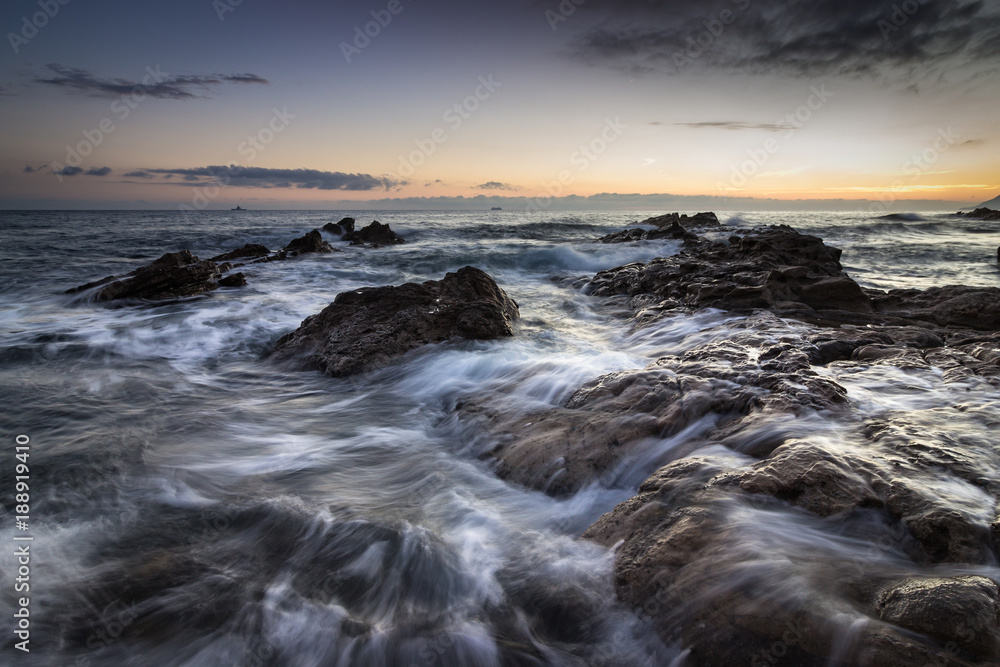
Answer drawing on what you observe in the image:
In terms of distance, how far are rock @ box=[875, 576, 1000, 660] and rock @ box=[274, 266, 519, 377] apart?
560 centimetres

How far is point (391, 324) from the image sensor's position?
274 inches

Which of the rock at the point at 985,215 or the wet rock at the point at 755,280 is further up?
the rock at the point at 985,215

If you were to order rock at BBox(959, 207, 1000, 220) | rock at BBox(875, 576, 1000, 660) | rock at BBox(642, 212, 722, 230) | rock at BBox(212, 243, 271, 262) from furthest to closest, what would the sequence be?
rock at BBox(959, 207, 1000, 220), rock at BBox(642, 212, 722, 230), rock at BBox(212, 243, 271, 262), rock at BBox(875, 576, 1000, 660)

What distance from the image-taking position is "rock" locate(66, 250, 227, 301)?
428 inches

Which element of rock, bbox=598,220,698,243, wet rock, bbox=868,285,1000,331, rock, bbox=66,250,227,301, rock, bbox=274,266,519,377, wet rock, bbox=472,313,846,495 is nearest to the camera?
wet rock, bbox=472,313,846,495

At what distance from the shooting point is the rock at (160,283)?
1087 cm

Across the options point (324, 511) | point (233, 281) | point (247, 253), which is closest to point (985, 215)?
point (247, 253)

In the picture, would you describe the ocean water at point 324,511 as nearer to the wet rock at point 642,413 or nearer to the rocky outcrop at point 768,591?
the rocky outcrop at point 768,591

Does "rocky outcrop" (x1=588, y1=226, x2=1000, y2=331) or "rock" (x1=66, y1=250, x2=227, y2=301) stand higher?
"rocky outcrop" (x1=588, y1=226, x2=1000, y2=331)

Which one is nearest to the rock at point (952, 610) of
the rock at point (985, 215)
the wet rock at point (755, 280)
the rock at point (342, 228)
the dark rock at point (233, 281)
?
the wet rock at point (755, 280)

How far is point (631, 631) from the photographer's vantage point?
2.21 m

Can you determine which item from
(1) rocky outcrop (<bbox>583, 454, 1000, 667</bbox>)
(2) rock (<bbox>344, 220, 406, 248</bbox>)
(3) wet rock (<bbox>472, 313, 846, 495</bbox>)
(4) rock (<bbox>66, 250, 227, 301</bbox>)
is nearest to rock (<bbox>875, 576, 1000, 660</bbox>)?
(1) rocky outcrop (<bbox>583, 454, 1000, 667</bbox>)

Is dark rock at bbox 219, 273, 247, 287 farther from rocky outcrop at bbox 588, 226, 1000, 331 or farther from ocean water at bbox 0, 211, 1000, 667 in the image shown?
rocky outcrop at bbox 588, 226, 1000, 331

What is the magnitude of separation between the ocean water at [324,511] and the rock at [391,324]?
1.02 ft
